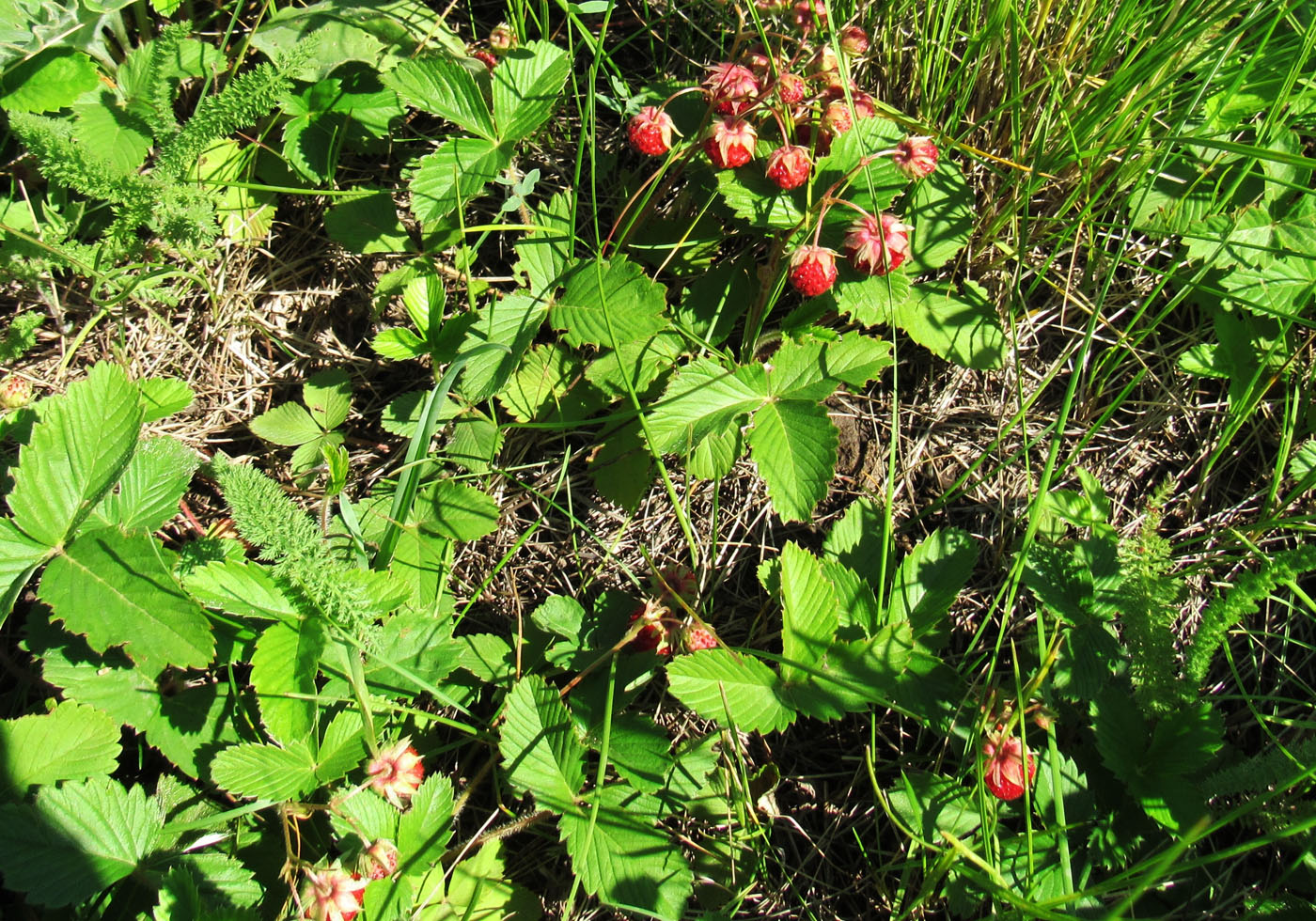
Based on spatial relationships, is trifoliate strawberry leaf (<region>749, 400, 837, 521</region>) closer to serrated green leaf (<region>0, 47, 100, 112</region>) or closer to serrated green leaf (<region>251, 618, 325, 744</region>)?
serrated green leaf (<region>251, 618, 325, 744</region>)

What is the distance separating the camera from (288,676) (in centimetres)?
163

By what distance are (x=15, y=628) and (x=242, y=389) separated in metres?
0.75

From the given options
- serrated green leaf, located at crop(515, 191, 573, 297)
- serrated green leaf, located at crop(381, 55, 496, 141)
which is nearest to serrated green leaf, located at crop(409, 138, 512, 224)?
serrated green leaf, located at crop(381, 55, 496, 141)

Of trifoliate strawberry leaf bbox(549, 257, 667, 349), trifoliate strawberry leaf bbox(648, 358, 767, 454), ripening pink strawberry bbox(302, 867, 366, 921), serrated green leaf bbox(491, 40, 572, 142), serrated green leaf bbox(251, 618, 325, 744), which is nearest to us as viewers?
ripening pink strawberry bbox(302, 867, 366, 921)

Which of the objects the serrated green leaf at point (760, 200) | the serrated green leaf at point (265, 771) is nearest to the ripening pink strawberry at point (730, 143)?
the serrated green leaf at point (760, 200)

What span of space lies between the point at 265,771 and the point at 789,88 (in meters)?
1.75

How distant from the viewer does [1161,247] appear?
2.26m

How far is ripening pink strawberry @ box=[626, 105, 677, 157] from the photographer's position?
1.96 metres

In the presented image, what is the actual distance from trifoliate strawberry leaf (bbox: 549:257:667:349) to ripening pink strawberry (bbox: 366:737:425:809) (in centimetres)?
93

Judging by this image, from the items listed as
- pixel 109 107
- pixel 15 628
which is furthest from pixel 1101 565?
pixel 109 107

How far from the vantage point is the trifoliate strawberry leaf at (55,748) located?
1.69 metres

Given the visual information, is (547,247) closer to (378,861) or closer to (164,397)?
(164,397)

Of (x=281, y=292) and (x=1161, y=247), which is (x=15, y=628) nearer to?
(x=281, y=292)

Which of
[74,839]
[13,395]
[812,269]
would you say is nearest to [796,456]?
[812,269]
